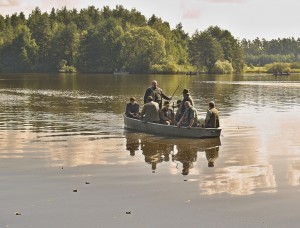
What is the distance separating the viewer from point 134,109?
1126 inches

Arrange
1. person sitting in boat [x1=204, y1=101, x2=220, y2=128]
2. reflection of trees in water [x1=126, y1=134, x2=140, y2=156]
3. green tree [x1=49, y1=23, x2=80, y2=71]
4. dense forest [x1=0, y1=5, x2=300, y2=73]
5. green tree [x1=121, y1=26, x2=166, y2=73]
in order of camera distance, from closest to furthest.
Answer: reflection of trees in water [x1=126, y1=134, x2=140, y2=156] < person sitting in boat [x1=204, y1=101, x2=220, y2=128] < green tree [x1=121, y1=26, x2=166, y2=73] < dense forest [x1=0, y1=5, x2=300, y2=73] < green tree [x1=49, y1=23, x2=80, y2=71]

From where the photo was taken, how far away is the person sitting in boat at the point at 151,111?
2602 cm

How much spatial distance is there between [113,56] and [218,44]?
1445 inches

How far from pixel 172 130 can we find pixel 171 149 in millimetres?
3297

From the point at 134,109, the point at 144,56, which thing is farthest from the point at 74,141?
the point at 144,56

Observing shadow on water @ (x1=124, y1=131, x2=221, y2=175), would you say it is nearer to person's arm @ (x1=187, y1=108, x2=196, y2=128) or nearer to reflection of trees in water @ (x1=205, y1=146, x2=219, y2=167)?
reflection of trees in water @ (x1=205, y1=146, x2=219, y2=167)

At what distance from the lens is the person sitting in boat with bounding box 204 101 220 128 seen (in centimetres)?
2411

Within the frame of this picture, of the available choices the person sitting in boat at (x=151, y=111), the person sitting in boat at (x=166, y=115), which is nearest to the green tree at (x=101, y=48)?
the person sitting in boat at (x=166, y=115)

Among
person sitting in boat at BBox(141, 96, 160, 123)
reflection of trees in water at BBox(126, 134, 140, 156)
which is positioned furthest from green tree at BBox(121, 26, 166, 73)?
reflection of trees in water at BBox(126, 134, 140, 156)

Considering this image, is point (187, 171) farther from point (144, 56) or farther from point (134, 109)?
point (144, 56)

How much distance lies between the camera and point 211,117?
24234 mm

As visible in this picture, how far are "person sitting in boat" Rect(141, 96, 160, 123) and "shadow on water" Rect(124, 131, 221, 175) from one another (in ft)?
2.87

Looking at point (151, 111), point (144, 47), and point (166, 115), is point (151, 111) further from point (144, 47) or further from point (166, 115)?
point (144, 47)

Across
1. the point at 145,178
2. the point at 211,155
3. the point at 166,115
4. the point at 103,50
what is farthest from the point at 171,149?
the point at 103,50
